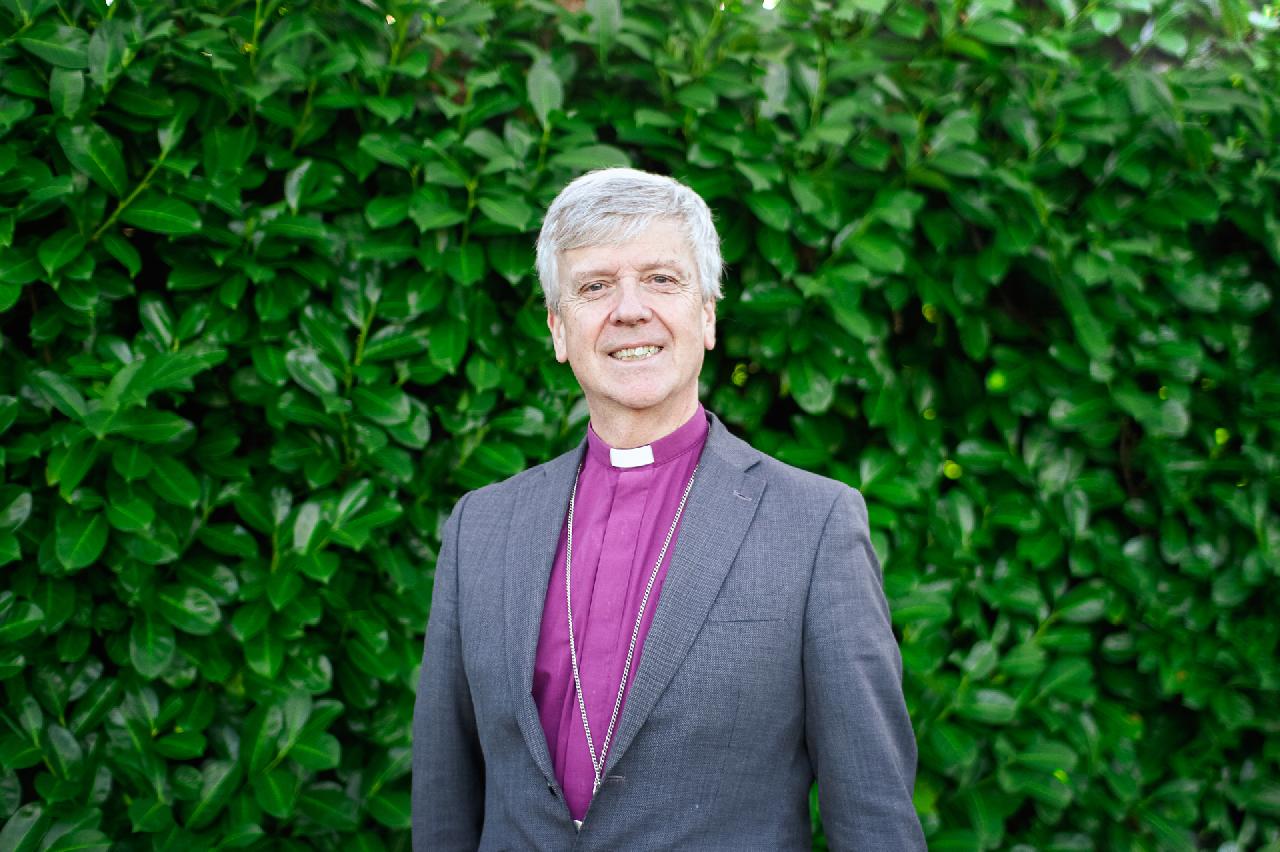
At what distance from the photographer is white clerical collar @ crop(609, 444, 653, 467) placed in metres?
1.77

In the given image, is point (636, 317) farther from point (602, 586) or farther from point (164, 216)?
point (164, 216)

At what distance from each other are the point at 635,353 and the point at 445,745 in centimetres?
78

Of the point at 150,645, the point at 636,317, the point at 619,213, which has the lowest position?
the point at 150,645

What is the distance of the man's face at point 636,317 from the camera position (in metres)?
1.67

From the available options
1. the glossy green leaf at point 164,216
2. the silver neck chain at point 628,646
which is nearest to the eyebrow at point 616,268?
the silver neck chain at point 628,646

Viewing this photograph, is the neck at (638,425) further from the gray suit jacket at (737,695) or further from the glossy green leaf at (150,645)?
the glossy green leaf at (150,645)

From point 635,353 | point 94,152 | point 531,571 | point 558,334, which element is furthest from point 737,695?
point 94,152

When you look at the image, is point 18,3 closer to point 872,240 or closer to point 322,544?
point 322,544

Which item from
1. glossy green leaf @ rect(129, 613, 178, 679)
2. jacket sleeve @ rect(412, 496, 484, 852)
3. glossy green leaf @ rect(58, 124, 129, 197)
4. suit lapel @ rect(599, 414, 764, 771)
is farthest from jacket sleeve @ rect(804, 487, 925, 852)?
glossy green leaf @ rect(58, 124, 129, 197)

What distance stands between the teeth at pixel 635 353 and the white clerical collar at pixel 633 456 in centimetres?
17

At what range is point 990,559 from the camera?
2814 mm

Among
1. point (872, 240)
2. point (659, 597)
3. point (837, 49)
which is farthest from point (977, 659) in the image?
point (837, 49)

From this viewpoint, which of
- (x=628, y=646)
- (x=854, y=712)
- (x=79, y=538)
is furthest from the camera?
(x=79, y=538)

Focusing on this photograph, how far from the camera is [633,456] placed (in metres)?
1.78
